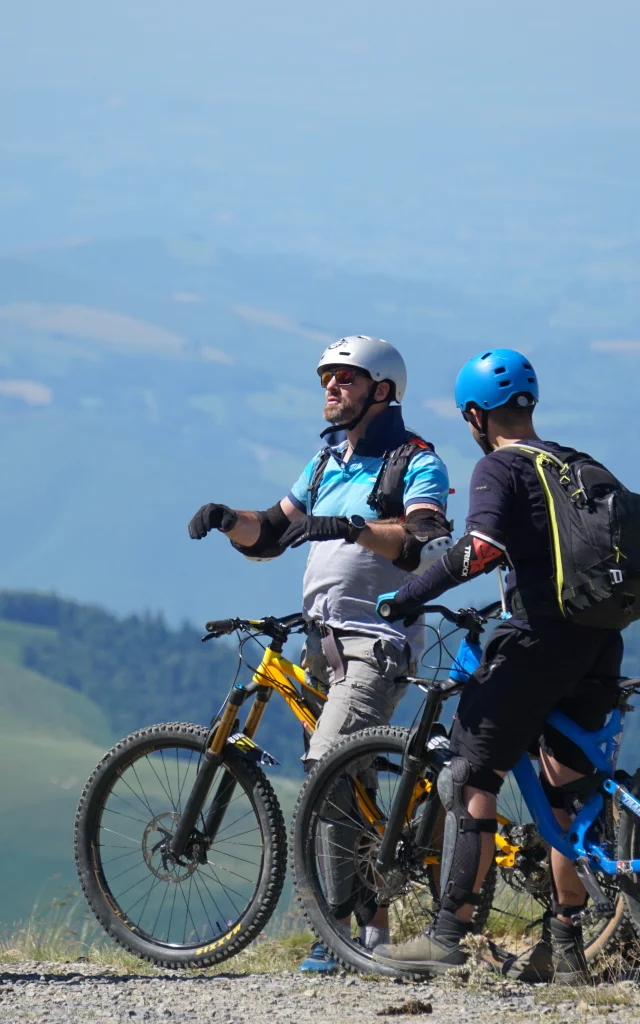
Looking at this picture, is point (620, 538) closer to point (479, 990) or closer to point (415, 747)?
point (415, 747)

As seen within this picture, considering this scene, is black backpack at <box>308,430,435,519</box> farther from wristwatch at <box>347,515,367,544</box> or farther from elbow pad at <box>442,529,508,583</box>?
elbow pad at <box>442,529,508,583</box>

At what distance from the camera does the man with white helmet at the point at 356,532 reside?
6035 mm

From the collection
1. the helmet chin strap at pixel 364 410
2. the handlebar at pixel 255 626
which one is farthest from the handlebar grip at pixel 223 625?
the helmet chin strap at pixel 364 410

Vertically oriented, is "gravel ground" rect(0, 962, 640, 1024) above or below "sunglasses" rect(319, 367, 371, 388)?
below

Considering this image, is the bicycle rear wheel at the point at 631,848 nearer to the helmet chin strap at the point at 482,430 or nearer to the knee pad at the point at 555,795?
the knee pad at the point at 555,795

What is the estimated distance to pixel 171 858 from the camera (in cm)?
624

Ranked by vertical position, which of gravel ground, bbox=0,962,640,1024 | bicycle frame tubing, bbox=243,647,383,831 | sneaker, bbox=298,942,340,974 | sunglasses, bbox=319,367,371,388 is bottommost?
gravel ground, bbox=0,962,640,1024

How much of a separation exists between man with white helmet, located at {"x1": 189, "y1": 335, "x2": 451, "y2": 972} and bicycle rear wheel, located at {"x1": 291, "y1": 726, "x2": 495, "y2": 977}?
4cm

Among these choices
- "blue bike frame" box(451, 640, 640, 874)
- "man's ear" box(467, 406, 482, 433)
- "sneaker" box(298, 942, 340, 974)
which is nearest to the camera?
"blue bike frame" box(451, 640, 640, 874)

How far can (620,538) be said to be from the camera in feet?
16.4

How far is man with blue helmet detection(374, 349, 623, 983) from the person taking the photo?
521cm

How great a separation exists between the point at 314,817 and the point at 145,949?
990 millimetres

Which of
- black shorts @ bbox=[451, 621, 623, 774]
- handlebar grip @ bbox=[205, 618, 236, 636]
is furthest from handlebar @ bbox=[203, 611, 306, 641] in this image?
black shorts @ bbox=[451, 621, 623, 774]

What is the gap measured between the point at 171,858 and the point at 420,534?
1.77 meters
